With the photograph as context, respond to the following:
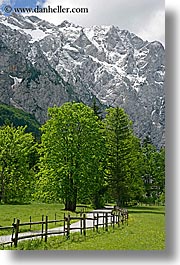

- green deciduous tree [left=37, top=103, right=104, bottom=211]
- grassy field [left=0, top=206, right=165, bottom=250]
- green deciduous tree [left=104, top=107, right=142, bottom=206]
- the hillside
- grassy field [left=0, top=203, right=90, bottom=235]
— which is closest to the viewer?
grassy field [left=0, top=206, right=165, bottom=250]

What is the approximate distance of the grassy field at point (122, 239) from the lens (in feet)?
31.0

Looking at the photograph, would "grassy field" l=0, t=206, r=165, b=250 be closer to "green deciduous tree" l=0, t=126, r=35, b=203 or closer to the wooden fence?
the wooden fence

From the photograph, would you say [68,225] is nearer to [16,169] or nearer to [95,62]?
[95,62]

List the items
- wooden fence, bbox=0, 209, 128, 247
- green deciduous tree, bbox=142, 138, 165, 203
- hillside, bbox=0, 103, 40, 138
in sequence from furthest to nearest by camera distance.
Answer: hillside, bbox=0, 103, 40, 138, green deciduous tree, bbox=142, 138, 165, 203, wooden fence, bbox=0, 209, 128, 247

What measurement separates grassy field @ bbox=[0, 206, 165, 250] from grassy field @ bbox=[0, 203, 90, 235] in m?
0.53

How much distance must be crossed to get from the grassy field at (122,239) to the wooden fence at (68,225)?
0.13m

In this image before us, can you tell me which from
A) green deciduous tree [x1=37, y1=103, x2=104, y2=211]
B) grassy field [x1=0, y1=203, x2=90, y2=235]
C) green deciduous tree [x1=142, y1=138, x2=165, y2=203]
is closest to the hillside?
green deciduous tree [x1=37, y1=103, x2=104, y2=211]

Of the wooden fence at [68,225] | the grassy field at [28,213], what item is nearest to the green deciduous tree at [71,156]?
the grassy field at [28,213]

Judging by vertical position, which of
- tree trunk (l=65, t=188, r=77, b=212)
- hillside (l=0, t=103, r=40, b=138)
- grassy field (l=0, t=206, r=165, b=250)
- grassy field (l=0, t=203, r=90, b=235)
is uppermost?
hillside (l=0, t=103, r=40, b=138)

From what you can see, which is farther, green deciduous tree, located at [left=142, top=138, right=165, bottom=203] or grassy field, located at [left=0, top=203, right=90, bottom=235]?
grassy field, located at [left=0, top=203, right=90, bottom=235]

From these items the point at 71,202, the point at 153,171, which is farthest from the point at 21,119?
the point at 153,171

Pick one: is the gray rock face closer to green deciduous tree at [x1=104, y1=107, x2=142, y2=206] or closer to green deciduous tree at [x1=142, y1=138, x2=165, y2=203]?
green deciduous tree at [x1=142, y1=138, x2=165, y2=203]

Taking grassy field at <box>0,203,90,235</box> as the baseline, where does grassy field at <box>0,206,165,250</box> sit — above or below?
below

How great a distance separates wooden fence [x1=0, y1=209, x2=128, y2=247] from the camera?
961cm
